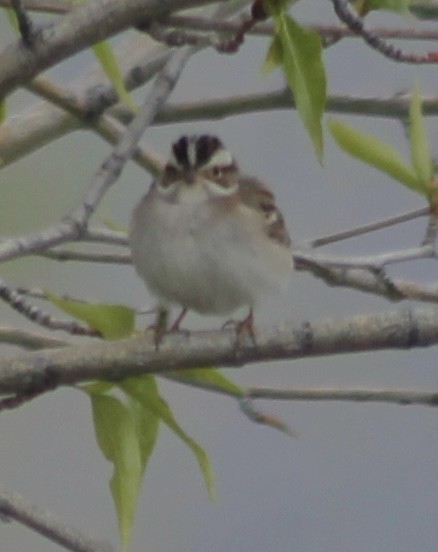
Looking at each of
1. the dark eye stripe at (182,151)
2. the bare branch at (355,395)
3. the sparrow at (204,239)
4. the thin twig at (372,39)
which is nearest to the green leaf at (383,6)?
the thin twig at (372,39)

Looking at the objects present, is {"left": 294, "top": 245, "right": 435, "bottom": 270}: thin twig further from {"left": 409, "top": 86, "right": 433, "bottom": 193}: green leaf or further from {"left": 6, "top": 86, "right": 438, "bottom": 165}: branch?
{"left": 6, "top": 86, "right": 438, "bottom": 165}: branch

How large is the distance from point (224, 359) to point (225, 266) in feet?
2.15

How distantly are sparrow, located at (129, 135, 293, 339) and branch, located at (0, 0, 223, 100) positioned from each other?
0.76 metres

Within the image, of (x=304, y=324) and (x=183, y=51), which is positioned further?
(x=183, y=51)

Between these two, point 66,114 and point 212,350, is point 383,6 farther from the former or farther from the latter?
point 66,114

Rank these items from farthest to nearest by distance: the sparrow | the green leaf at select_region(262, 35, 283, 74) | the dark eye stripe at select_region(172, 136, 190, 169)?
the dark eye stripe at select_region(172, 136, 190, 169)
the sparrow
the green leaf at select_region(262, 35, 283, 74)

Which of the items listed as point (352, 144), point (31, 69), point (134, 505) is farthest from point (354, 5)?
point (134, 505)

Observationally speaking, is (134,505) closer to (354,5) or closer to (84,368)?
(84,368)

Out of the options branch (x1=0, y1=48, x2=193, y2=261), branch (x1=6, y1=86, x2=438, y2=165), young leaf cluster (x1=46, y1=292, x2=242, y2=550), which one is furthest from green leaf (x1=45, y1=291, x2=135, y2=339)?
branch (x1=6, y1=86, x2=438, y2=165)

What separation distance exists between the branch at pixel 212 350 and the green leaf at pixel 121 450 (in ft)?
0.37

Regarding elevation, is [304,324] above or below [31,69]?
below

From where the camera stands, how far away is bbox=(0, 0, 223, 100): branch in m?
1.20

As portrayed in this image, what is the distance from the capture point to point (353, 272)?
6.27 feet

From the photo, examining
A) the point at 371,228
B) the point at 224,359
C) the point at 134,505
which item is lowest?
the point at 134,505
